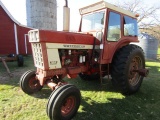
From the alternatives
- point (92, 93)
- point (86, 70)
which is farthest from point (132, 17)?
point (92, 93)

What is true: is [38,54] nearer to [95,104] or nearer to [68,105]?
[68,105]

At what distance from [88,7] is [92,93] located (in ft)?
7.13

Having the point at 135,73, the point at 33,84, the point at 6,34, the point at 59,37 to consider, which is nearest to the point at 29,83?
the point at 33,84

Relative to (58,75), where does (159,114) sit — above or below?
below

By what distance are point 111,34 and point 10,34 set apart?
8.44m

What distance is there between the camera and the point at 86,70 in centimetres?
377

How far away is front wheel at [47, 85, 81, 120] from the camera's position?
250 cm

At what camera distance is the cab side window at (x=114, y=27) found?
366cm

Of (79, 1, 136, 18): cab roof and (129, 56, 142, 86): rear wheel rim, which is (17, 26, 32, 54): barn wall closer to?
(79, 1, 136, 18): cab roof

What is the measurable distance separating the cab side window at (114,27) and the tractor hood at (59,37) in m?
0.38

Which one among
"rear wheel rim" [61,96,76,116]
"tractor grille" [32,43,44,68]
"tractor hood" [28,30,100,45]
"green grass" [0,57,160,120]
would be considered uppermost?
"tractor hood" [28,30,100,45]

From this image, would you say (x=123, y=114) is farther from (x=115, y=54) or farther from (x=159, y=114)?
(x=115, y=54)

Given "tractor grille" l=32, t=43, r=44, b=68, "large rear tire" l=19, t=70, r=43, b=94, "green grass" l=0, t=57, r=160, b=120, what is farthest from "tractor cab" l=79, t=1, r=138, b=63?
"large rear tire" l=19, t=70, r=43, b=94

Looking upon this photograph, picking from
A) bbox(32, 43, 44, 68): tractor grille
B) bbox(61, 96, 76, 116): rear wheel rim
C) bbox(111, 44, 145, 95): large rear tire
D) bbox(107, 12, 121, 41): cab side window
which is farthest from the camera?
bbox(107, 12, 121, 41): cab side window
